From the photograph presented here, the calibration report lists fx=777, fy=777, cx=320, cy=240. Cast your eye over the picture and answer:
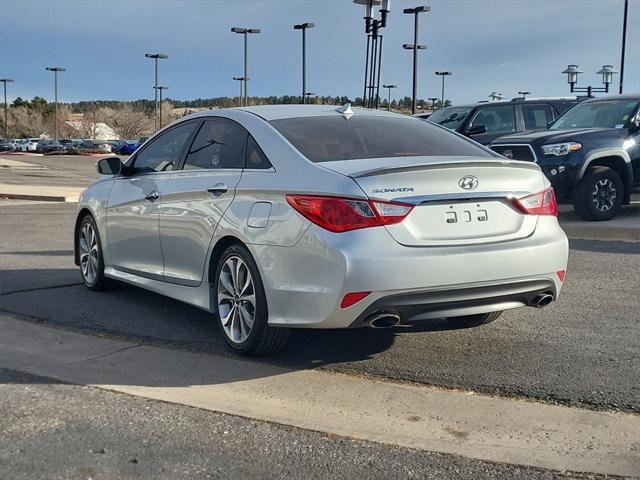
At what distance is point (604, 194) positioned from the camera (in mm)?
11336

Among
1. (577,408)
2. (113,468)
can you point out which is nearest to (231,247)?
(113,468)

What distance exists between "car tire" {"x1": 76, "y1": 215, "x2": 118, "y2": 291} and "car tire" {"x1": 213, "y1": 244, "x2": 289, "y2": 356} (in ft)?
7.22

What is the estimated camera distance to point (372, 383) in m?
4.46

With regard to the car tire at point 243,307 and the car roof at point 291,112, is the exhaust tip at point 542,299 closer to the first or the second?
the car tire at point 243,307

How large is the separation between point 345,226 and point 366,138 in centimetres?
111

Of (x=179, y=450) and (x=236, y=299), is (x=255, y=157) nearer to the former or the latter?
(x=236, y=299)

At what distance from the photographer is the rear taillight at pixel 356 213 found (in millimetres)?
4211

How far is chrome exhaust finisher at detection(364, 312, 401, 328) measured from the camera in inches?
168

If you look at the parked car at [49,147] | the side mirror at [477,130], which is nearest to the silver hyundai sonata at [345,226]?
the side mirror at [477,130]

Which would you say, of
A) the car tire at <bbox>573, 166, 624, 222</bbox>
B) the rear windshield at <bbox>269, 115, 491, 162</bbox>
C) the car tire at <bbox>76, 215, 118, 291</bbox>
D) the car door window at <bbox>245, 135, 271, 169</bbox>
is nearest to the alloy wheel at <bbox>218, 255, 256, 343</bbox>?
the car door window at <bbox>245, 135, 271, 169</bbox>

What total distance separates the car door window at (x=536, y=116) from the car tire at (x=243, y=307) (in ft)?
37.0

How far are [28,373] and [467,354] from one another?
2731mm

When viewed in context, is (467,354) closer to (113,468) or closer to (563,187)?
(113,468)

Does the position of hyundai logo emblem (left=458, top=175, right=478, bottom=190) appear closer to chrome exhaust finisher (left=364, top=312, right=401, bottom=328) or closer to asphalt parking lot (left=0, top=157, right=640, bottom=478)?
chrome exhaust finisher (left=364, top=312, right=401, bottom=328)
